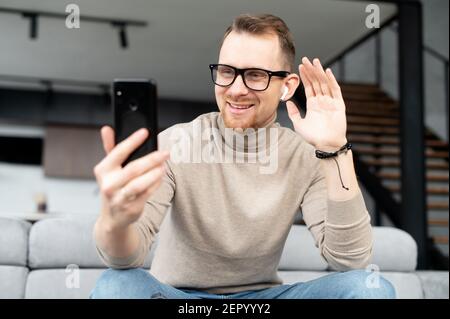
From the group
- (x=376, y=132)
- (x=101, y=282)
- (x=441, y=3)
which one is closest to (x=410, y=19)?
(x=376, y=132)

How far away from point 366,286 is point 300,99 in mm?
295

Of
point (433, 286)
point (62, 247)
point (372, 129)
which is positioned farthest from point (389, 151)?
point (62, 247)

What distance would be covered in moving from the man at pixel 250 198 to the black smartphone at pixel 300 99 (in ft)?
0.04

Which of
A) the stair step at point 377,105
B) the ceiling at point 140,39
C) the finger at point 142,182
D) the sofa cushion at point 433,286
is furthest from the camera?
the stair step at point 377,105

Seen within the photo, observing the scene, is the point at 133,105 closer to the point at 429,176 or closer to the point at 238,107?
the point at 238,107

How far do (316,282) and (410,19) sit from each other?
225 cm

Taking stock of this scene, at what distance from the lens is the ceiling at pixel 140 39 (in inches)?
111

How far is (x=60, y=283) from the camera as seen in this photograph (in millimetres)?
1391

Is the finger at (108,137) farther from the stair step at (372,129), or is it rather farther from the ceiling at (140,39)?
the stair step at (372,129)

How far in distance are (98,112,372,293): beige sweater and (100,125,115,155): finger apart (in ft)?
0.74

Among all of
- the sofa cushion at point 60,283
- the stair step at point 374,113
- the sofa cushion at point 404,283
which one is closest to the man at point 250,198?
the sofa cushion at point 60,283

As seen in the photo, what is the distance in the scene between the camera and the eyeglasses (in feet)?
2.49

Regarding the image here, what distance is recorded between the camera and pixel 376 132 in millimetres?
4172

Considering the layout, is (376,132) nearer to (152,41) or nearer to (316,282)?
(152,41)
